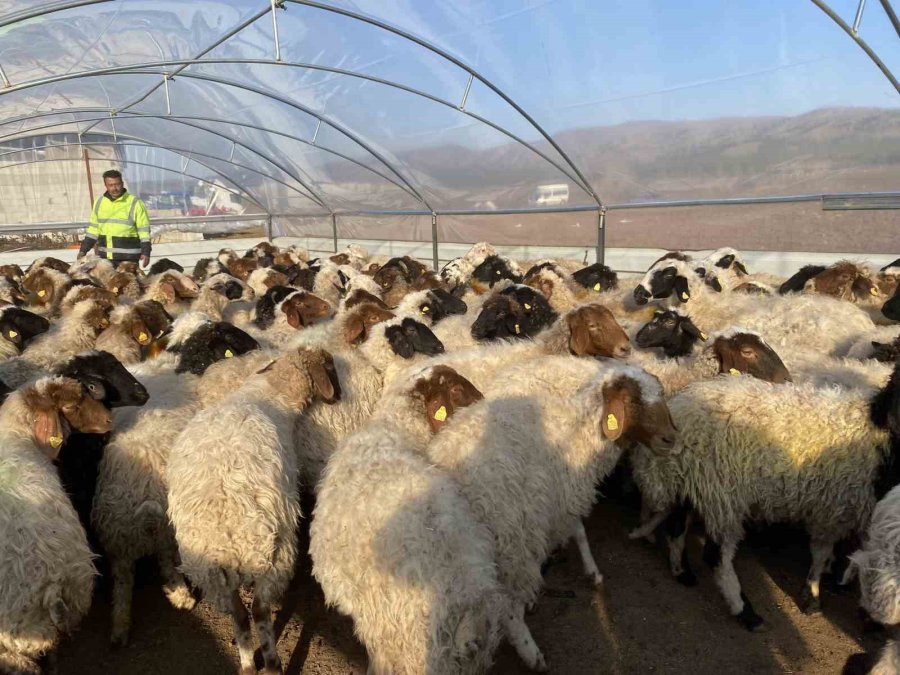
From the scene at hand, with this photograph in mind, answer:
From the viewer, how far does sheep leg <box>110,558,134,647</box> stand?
10.8ft

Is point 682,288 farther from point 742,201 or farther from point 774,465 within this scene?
point 742,201

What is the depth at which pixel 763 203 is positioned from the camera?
26.2ft

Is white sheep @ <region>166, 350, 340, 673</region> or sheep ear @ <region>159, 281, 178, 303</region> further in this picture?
sheep ear @ <region>159, 281, 178, 303</region>

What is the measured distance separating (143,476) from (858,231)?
7.75 m

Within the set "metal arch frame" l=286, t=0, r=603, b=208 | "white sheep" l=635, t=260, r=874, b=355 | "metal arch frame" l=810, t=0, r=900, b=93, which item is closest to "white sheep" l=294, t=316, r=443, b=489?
"white sheep" l=635, t=260, r=874, b=355

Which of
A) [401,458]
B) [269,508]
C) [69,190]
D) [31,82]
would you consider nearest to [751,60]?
[401,458]

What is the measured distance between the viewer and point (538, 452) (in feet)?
10.5

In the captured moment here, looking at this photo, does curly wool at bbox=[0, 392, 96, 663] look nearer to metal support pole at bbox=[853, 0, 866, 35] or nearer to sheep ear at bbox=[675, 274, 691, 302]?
sheep ear at bbox=[675, 274, 691, 302]

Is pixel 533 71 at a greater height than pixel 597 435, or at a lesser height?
greater

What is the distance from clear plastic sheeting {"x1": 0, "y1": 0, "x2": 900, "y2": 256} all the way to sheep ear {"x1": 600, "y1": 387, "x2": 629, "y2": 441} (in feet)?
Result: 15.2

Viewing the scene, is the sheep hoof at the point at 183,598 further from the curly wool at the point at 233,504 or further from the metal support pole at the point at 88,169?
the metal support pole at the point at 88,169

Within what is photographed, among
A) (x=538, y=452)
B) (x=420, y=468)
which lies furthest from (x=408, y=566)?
(x=538, y=452)

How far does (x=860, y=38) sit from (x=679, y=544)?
5.20 m

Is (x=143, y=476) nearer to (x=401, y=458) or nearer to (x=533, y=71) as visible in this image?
(x=401, y=458)
